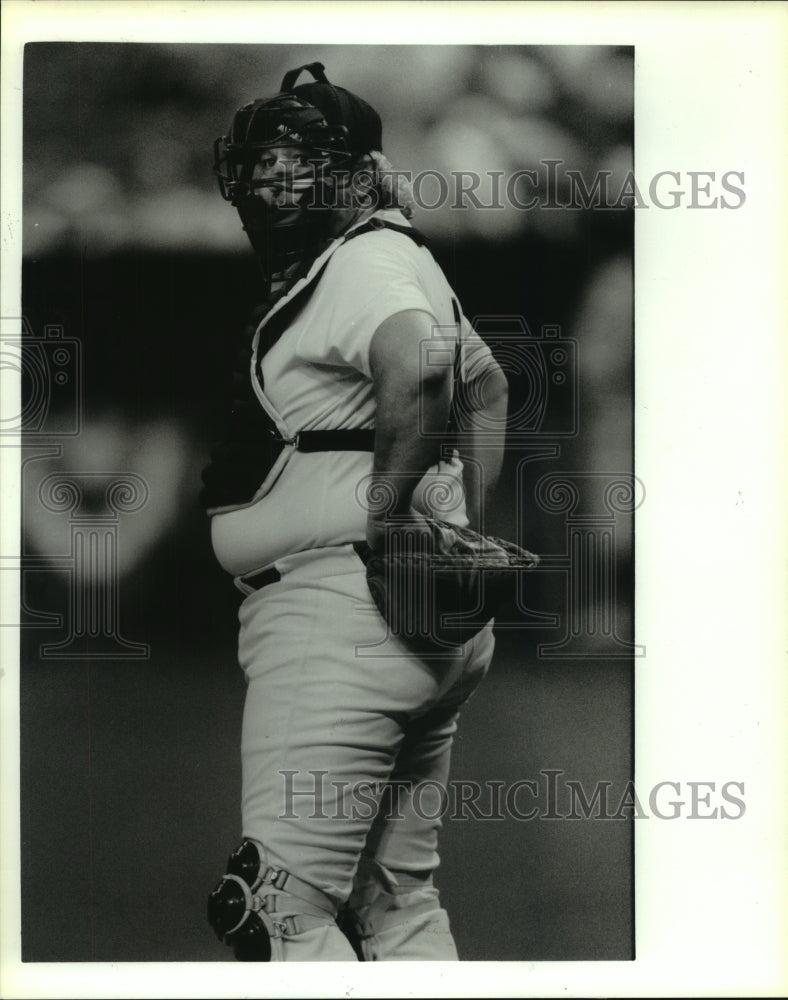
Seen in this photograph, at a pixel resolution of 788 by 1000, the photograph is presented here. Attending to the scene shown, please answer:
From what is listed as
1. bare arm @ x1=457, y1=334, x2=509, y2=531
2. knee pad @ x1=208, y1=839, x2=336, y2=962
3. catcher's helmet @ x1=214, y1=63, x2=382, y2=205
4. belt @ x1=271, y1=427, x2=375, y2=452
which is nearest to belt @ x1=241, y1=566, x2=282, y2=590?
belt @ x1=271, y1=427, x2=375, y2=452

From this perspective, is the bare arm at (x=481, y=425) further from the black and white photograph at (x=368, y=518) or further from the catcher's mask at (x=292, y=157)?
the catcher's mask at (x=292, y=157)

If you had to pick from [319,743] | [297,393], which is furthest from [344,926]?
[297,393]

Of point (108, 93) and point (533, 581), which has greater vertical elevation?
point (108, 93)

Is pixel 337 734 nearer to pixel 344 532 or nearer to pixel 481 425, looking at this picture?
pixel 344 532

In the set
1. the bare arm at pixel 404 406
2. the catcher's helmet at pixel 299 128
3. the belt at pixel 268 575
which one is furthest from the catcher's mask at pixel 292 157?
the belt at pixel 268 575

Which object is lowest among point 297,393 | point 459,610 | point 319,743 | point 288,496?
point 319,743

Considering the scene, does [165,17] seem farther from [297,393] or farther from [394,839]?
[394,839]
